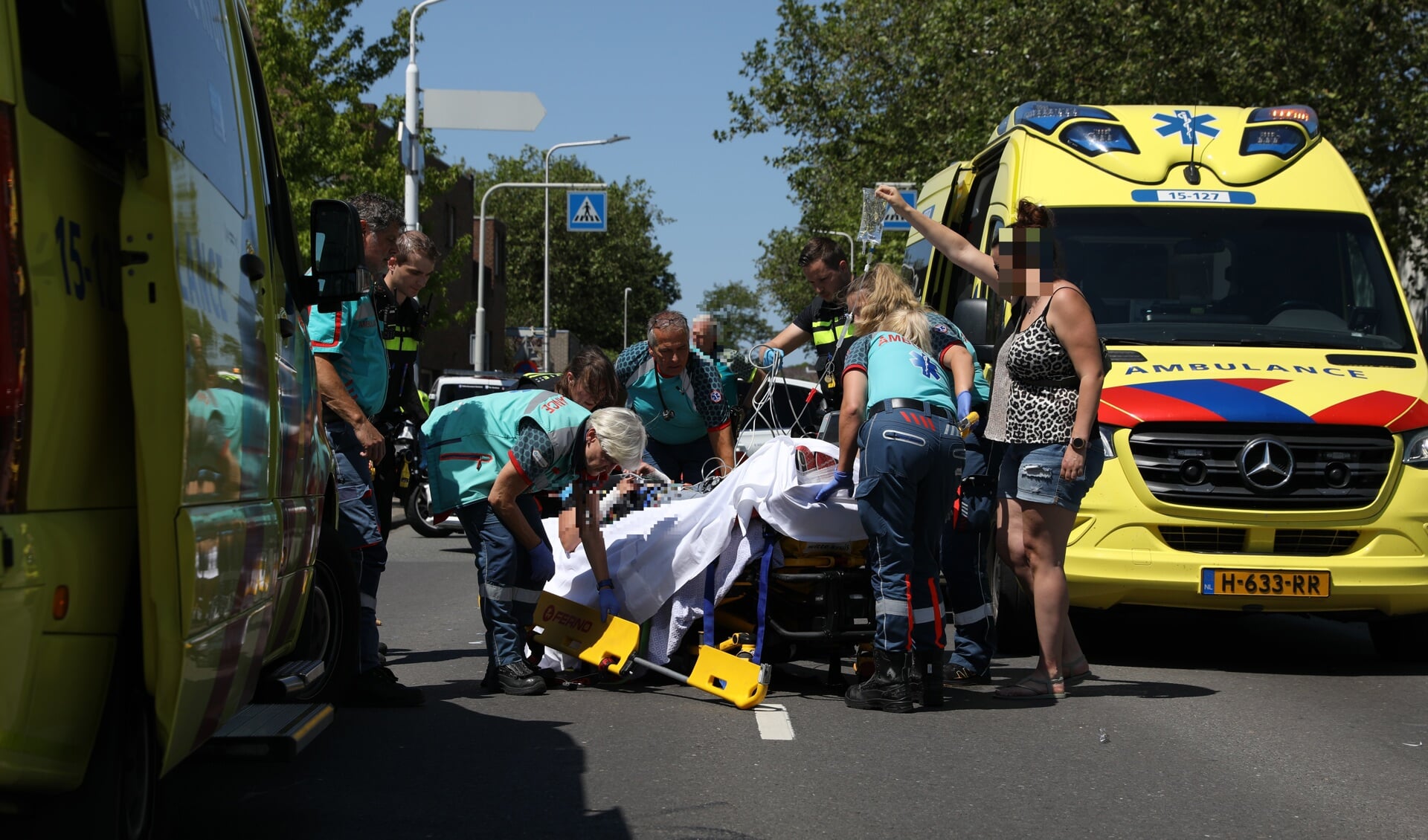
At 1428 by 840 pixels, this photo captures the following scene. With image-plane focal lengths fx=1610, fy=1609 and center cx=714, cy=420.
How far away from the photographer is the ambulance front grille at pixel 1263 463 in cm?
775

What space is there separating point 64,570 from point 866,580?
4.72 metres

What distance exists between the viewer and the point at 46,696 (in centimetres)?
285

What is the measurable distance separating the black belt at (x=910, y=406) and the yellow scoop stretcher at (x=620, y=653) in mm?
1234

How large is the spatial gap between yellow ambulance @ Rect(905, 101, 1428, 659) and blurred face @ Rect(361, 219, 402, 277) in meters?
2.86

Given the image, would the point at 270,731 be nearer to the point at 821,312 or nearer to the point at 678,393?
the point at 678,393

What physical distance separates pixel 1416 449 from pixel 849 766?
3838 mm

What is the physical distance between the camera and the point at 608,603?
7.18 metres

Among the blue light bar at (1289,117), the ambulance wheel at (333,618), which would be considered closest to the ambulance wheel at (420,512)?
the blue light bar at (1289,117)

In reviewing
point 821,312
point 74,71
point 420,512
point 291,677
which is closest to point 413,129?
point 420,512

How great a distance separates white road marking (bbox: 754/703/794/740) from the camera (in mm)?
6250

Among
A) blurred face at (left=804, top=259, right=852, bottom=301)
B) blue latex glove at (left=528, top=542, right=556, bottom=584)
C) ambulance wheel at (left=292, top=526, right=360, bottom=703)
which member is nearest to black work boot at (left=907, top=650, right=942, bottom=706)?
blue latex glove at (left=528, top=542, right=556, bottom=584)

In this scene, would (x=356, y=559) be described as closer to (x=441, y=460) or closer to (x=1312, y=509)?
(x=441, y=460)

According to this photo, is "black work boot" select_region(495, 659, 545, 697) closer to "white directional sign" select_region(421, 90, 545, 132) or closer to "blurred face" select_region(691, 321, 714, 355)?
Result: "blurred face" select_region(691, 321, 714, 355)

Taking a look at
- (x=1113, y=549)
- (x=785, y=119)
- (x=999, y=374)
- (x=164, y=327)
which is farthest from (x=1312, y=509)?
(x=785, y=119)
